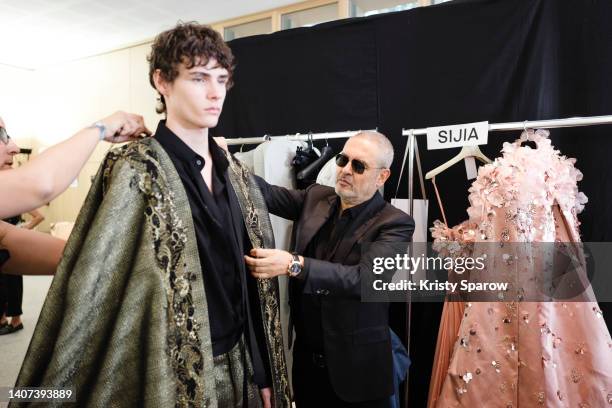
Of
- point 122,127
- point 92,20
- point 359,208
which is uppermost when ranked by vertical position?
point 92,20

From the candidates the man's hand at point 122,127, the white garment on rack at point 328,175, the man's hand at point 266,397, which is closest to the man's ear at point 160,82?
the man's hand at point 122,127

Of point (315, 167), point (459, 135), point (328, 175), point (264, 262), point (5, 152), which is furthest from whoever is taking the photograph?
point (315, 167)

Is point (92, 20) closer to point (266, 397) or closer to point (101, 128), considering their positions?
point (101, 128)

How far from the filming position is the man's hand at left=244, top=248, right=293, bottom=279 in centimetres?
120

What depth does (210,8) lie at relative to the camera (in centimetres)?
390

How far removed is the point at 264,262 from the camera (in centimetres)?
120

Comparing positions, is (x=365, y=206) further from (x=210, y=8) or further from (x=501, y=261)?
(x=210, y=8)

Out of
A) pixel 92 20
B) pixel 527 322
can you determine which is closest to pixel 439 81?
pixel 527 322

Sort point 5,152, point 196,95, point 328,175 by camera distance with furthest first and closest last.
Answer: point 328,175
point 5,152
point 196,95

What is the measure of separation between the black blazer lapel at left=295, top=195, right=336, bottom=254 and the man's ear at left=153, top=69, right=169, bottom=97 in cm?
80

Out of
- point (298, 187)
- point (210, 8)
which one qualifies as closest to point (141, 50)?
point (210, 8)

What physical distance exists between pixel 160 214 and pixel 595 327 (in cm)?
162

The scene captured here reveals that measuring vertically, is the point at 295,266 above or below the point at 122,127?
below

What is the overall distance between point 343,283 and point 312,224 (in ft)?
1.06
